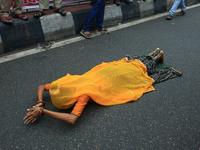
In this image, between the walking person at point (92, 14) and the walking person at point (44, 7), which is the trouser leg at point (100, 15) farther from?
the walking person at point (44, 7)

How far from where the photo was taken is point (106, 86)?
2.26m

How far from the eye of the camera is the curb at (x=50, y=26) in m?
3.32

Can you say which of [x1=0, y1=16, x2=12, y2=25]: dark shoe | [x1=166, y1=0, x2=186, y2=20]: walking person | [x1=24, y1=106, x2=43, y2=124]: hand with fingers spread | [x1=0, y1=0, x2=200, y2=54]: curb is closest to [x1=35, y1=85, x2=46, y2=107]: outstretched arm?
[x1=24, y1=106, x2=43, y2=124]: hand with fingers spread

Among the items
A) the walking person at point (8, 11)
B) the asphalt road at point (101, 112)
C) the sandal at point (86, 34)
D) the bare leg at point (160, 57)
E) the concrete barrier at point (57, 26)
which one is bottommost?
the asphalt road at point (101, 112)

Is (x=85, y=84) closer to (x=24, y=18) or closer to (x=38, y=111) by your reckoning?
(x=38, y=111)

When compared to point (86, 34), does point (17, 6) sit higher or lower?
higher

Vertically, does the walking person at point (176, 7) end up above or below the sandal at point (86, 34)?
above

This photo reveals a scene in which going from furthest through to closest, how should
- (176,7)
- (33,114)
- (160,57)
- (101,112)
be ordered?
1. (176,7)
2. (160,57)
3. (101,112)
4. (33,114)

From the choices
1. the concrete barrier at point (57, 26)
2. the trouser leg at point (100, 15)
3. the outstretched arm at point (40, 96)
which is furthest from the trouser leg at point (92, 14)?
the outstretched arm at point (40, 96)

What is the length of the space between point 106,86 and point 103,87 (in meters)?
0.05

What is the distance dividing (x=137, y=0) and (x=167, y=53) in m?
2.94

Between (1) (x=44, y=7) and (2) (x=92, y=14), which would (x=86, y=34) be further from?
(1) (x=44, y=7)

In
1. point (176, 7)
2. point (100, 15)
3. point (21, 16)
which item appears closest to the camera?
point (21, 16)

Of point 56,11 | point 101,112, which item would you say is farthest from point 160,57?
point 56,11
